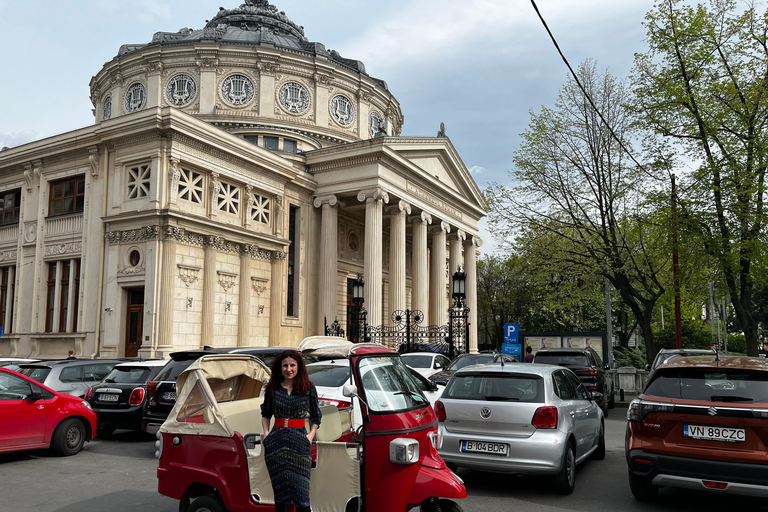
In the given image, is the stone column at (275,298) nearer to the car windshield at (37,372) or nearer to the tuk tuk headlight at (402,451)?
the car windshield at (37,372)

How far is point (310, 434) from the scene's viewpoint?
4562 mm

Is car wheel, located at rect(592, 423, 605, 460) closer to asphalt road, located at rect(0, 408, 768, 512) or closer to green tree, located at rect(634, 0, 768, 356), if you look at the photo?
asphalt road, located at rect(0, 408, 768, 512)

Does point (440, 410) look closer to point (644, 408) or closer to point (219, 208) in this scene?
point (644, 408)

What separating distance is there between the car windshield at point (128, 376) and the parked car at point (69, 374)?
1.10m

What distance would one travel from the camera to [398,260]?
108 ft

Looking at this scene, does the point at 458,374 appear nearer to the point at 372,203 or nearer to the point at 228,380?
the point at 228,380

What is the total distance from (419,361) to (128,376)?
7732 mm

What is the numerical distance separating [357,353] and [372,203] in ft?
86.5

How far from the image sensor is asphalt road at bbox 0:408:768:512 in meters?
6.87

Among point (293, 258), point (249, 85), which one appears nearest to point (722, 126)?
point (293, 258)

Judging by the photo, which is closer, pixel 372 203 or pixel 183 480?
pixel 183 480

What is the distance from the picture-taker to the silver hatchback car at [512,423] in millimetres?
7199

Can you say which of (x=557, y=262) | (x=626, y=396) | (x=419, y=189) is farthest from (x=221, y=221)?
(x=626, y=396)

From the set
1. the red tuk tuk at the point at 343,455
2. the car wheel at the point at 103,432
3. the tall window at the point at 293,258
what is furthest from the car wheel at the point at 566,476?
the tall window at the point at 293,258
